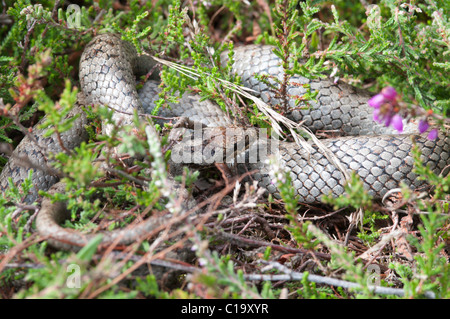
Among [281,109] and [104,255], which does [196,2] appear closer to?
[281,109]

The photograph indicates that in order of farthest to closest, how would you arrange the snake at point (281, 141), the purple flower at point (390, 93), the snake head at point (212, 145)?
the snake head at point (212, 145), the snake at point (281, 141), the purple flower at point (390, 93)

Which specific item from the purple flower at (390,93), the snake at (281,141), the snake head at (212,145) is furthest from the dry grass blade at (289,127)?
the purple flower at (390,93)

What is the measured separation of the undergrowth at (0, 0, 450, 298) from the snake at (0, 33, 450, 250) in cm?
20

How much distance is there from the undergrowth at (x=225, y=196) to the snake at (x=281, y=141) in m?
0.20

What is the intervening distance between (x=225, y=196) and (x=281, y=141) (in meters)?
0.83

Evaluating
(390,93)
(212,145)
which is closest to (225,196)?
(212,145)

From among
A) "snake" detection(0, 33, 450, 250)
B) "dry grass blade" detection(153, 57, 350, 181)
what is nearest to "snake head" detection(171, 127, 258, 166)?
"snake" detection(0, 33, 450, 250)

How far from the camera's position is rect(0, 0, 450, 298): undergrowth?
2.59 m

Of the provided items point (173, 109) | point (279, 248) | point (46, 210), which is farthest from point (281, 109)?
point (46, 210)

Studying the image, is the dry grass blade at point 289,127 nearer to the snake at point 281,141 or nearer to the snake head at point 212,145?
the snake at point 281,141

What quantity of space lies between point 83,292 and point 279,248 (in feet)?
→ 4.91

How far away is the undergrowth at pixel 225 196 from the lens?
2.59 metres
